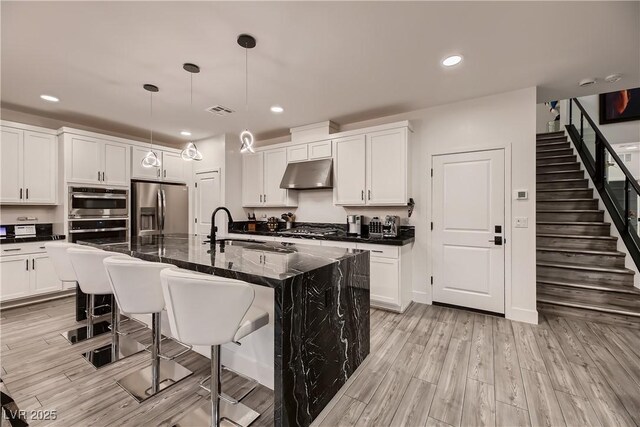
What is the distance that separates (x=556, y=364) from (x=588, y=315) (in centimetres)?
146

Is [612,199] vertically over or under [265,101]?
under

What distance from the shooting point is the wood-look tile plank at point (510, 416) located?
164 centimetres

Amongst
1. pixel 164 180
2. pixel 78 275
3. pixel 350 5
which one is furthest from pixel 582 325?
pixel 164 180

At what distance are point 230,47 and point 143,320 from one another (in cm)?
299

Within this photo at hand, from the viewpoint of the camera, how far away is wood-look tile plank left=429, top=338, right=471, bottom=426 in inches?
67.9

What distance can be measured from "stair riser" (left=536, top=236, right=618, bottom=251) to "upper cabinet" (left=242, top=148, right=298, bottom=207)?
12.9 ft

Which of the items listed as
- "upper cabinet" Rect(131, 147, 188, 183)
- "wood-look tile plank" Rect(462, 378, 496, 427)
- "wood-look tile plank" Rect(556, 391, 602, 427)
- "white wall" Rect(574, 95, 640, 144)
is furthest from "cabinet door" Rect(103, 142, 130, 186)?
"white wall" Rect(574, 95, 640, 144)

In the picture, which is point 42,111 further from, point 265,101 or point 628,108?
point 628,108

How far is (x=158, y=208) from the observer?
494 cm

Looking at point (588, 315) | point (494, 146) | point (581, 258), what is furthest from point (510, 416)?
point (581, 258)

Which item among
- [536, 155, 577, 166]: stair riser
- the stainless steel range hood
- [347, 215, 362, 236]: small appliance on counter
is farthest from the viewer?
[536, 155, 577, 166]: stair riser

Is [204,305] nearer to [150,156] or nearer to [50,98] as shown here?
[150,156]

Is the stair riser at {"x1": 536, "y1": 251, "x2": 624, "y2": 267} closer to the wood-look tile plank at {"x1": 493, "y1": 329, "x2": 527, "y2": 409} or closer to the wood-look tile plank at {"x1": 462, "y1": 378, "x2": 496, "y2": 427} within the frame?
the wood-look tile plank at {"x1": 493, "y1": 329, "x2": 527, "y2": 409}

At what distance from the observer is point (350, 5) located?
74.5 inches
